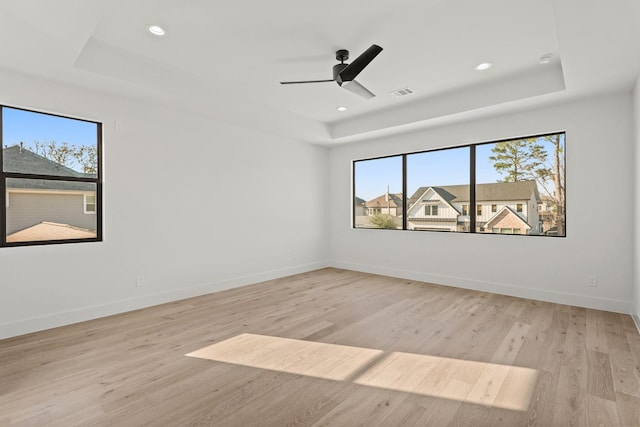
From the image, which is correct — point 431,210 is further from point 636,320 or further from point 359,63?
point 359,63

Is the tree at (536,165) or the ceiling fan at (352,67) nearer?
the ceiling fan at (352,67)

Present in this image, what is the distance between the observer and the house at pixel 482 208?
14.4 ft

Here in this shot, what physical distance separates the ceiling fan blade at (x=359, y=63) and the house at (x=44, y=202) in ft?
10.0

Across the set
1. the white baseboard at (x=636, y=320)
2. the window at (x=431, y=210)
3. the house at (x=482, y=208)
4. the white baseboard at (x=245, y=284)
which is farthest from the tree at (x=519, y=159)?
the white baseboard at (x=636, y=320)

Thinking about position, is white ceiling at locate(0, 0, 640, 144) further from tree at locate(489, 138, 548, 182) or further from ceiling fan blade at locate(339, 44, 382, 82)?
tree at locate(489, 138, 548, 182)

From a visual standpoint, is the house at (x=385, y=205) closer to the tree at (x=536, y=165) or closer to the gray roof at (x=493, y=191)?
the gray roof at (x=493, y=191)

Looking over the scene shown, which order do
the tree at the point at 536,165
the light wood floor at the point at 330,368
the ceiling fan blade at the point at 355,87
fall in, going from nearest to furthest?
1. the light wood floor at the point at 330,368
2. the ceiling fan blade at the point at 355,87
3. the tree at the point at 536,165

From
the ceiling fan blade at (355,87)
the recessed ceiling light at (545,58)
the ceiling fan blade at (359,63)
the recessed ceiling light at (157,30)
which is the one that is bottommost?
the ceiling fan blade at (359,63)

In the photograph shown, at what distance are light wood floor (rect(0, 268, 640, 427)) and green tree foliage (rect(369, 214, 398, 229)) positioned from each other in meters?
2.18

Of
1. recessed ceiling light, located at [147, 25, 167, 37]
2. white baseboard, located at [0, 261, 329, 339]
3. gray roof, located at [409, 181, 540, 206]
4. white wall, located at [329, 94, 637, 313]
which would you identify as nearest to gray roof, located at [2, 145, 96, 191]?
white baseboard, located at [0, 261, 329, 339]

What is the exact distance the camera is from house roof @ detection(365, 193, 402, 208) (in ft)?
19.0

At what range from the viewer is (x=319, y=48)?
3094 millimetres

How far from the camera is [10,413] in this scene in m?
1.87

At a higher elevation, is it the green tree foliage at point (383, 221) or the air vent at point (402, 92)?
the air vent at point (402, 92)
